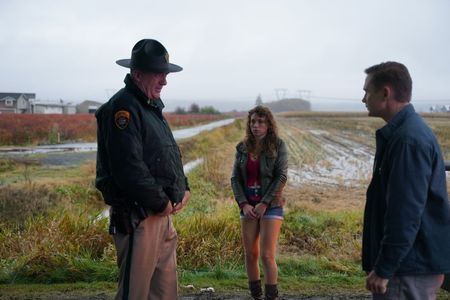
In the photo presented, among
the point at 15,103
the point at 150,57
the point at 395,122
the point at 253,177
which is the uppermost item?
the point at 15,103

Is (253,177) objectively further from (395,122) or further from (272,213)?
(395,122)

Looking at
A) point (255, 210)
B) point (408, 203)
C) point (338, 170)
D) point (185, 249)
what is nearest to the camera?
point (408, 203)

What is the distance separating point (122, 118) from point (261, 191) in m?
1.52

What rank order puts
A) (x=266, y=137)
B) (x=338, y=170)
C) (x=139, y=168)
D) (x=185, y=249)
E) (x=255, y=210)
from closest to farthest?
(x=139, y=168)
(x=255, y=210)
(x=266, y=137)
(x=185, y=249)
(x=338, y=170)

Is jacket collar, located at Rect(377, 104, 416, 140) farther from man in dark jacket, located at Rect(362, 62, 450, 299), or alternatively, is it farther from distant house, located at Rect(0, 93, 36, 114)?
distant house, located at Rect(0, 93, 36, 114)

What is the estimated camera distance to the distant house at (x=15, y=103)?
7415 centimetres

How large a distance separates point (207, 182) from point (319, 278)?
8.44 metres

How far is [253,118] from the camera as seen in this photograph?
13.3 feet

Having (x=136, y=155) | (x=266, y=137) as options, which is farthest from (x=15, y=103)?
(x=136, y=155)

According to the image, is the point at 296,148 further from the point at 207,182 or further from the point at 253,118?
the point at 253,118

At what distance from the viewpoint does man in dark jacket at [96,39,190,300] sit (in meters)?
2.76

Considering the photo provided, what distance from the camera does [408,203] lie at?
7.16ft

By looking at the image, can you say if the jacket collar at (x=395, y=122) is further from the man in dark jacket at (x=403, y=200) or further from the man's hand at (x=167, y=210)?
the man's hand at (x=167, y=210)

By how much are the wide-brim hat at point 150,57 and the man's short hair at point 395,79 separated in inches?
49.4
